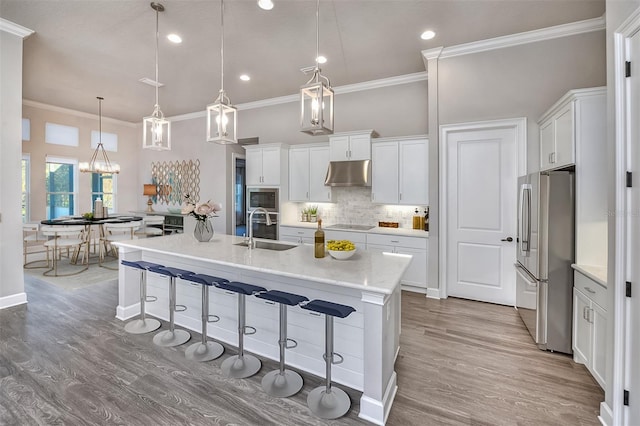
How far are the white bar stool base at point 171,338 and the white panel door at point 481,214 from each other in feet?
11.0

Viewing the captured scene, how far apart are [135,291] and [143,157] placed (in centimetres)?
606

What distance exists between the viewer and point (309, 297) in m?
2.37

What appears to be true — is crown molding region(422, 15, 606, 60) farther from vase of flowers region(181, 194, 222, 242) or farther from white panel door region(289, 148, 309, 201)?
vase of flowers region(181, 194, 222, 242)

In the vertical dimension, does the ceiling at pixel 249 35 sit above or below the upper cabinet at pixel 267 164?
above

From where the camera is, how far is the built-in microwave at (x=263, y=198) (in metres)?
5.66

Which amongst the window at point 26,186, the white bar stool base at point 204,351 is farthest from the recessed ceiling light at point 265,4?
the window at point 26,186

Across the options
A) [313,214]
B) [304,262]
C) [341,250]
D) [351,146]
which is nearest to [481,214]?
[351,146]

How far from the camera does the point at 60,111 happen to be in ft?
22.0

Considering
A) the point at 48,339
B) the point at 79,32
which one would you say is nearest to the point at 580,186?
the point at 48,339

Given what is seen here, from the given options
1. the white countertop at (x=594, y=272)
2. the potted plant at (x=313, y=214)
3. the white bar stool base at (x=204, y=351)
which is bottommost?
the white bar stool base at (x=204, y=351)

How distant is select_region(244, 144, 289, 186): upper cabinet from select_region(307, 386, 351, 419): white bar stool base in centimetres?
401

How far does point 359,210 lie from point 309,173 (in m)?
1.14

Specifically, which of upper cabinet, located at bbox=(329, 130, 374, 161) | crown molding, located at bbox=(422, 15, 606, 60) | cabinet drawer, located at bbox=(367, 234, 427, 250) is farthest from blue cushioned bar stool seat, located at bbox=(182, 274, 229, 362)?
crown molding, located at bbox=(422, 15, 606, 60)

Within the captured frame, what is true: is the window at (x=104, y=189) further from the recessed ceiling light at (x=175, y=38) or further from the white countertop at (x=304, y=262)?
the white countertop at (x=304, y=262)
